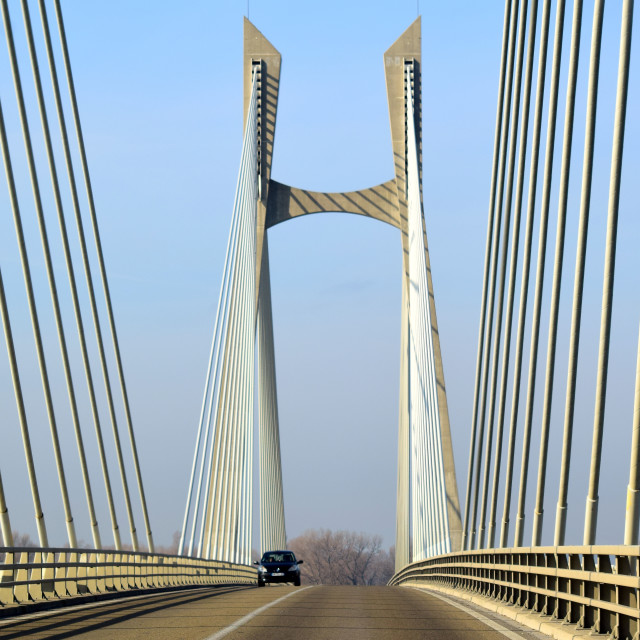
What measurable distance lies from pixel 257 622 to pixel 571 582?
3.33 m

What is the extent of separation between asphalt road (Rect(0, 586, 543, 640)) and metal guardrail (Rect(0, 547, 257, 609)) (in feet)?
1.73

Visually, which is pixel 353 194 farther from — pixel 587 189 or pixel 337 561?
pixel 337 561

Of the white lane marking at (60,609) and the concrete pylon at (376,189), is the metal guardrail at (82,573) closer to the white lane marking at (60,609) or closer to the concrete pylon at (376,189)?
the white lane marking at (60,609)

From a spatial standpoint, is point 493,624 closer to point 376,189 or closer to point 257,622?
point 257,622

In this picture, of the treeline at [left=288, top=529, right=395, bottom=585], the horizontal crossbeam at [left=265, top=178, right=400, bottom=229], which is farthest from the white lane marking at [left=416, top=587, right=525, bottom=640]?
the treeline at [left=288, top=529, right=395, bottom=585]

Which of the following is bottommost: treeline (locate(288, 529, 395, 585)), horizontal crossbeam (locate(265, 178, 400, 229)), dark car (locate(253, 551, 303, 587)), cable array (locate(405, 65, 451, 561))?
treeline (locate(288, 529, 395, 585))

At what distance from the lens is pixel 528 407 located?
13828mm

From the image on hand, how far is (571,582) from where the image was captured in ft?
31.4

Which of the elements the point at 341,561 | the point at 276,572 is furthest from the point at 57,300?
the point at 341,561

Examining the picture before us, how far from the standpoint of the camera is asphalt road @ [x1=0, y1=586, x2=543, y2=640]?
945cm

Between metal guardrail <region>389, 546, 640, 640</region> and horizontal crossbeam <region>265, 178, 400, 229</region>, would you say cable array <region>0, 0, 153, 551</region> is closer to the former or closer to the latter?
metal guardrail <region>389, 546, 640, 640</region>

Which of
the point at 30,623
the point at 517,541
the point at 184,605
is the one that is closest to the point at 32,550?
the point at 30,623

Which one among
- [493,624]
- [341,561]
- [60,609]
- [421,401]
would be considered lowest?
[341,561]

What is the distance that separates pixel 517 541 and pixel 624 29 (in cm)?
692
